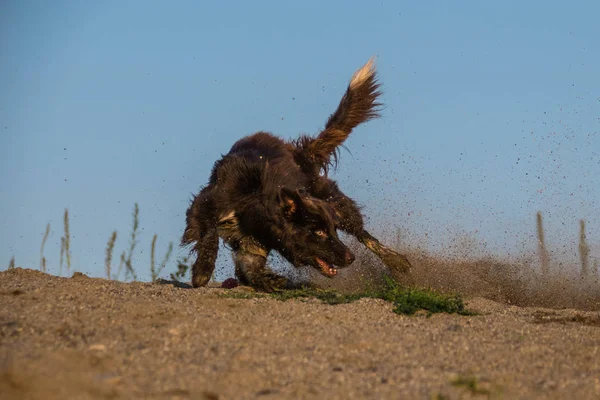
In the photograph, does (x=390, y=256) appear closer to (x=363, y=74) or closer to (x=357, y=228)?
(x=357, y=228)

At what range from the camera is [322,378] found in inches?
141

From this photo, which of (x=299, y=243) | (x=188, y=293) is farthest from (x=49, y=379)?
(x=299, y=243)

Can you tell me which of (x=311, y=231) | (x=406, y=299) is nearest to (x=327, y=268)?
(x=311, y=231)

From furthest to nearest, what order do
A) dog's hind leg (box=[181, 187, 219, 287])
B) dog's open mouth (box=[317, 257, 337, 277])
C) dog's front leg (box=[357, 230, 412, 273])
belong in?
dog's front leg (box=[357, 230, 412, 273]), dog's hind leg (box=[181, 187, 219, 287]), dog's open mouth (box=[317, 257, 337, 277])

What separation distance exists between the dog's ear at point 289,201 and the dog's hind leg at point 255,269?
673 millimetres

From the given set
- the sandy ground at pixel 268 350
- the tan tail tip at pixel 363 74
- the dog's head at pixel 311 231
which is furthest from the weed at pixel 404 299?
the tan tail tip at pixel 363 74

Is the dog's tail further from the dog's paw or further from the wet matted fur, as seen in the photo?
the dog's paw

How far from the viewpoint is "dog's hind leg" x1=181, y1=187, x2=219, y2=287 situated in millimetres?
8992

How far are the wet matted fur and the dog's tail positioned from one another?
399 millimetres

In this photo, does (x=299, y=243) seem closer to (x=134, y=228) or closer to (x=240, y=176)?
(x=240, y=176)

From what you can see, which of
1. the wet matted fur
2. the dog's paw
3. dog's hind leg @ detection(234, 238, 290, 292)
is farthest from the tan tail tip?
the dog's paw

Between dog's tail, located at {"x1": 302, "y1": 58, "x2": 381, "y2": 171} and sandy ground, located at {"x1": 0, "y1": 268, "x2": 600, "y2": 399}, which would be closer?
sandy ground, located at {"x1": 0, "y1": 268, "x2": 600, "y2": 399}

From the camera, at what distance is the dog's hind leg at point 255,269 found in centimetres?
850

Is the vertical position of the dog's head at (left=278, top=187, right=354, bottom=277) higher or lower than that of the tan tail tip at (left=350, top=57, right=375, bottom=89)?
lower
